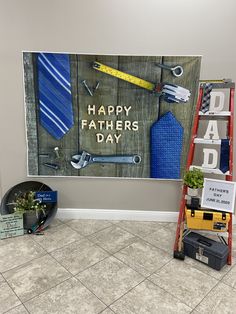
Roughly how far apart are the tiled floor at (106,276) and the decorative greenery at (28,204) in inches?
9.9

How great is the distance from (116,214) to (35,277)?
43.6 inches

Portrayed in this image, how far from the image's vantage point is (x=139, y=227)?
2670 mm

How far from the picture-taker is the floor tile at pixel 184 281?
69.0 inches

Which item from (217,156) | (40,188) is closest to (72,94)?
(40,188)

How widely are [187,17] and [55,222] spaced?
2415 mm

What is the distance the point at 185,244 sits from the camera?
217 centimetres

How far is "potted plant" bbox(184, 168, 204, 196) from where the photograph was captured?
2.09 m

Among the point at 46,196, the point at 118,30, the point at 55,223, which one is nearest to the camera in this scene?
the point at 118,30

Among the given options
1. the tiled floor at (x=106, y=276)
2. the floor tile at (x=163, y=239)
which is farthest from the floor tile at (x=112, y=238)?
the floor tile at (x=163, y=239)

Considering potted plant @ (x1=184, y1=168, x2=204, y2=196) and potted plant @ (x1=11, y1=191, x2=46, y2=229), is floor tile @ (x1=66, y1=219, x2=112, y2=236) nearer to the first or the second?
potted plant @ (x1=11, y1=191, x2=46, y2=229)

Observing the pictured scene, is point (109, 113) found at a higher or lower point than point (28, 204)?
higher

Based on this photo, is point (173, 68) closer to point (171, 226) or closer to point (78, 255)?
point (171, 226)

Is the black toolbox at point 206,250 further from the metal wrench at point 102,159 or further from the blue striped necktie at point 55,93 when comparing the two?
the blue striped necktie at point 55,93

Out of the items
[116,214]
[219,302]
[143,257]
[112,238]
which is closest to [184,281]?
[219,302]
